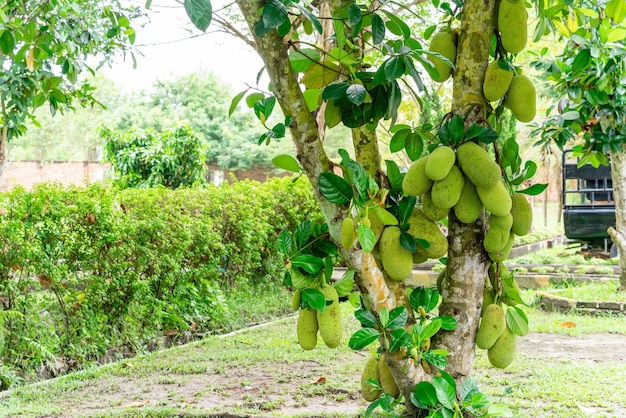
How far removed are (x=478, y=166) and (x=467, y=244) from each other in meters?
0.35

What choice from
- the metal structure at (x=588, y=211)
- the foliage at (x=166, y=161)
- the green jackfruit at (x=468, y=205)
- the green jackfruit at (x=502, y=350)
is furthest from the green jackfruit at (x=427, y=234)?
the foliage at (x=166, y=161)

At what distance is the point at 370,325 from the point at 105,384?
7.97ft

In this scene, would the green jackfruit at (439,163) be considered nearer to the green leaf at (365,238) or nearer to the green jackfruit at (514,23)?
the green leaf at (365,238)

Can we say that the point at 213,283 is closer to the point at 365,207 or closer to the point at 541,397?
the point at 541,397

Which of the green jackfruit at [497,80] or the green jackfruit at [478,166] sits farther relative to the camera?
the green jackfruit at [497,80]

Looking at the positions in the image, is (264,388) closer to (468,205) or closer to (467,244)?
(467,244)

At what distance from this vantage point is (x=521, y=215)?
2125 mm

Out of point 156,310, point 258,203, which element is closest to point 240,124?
point 258,203

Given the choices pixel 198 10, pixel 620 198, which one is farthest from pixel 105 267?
pixel 620 198

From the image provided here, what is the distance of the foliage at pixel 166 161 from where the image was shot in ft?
38.4

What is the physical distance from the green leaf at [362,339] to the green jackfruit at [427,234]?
1.03ft

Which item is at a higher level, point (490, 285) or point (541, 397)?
point (490, 285)

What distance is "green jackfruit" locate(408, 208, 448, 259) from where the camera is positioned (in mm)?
2109

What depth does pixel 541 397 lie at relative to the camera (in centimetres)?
329
